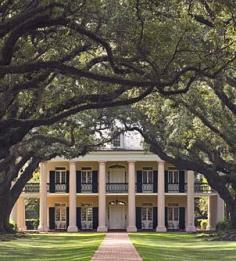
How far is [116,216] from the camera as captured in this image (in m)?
72.1

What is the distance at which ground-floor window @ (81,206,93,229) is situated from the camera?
2763 inches

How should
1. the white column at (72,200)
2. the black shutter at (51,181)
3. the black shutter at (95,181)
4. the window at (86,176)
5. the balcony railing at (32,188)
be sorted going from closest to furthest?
the white column at (72,200)
the black shutter at (95,181)
the black shutter at (51,181)
the window at (86,176)
the balcony railing at (32,188)

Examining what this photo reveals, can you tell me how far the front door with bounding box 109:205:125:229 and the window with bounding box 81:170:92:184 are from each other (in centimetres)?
348

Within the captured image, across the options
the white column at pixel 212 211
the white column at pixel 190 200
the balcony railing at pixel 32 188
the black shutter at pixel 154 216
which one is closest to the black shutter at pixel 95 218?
the black shutter at pixel 154 216

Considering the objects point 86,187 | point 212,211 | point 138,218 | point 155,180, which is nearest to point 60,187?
point 86,187

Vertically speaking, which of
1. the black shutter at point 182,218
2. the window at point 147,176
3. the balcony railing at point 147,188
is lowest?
the black shutter at point 182,218

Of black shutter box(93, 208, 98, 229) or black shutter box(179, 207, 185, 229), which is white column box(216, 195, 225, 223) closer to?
black shutter box(179, 207, 185, 229)

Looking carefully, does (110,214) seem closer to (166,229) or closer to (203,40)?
(166,229)

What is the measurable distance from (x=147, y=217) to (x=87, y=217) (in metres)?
5.62

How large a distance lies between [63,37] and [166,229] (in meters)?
50.4

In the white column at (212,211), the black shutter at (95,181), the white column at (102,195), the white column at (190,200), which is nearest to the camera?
the white column at (102,195)

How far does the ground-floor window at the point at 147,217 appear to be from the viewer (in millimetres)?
70500

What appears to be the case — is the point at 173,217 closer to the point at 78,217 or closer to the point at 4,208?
the point at 78,217

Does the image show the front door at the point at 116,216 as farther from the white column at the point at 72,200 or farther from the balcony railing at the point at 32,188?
the balcony railing at the point at 32,188
